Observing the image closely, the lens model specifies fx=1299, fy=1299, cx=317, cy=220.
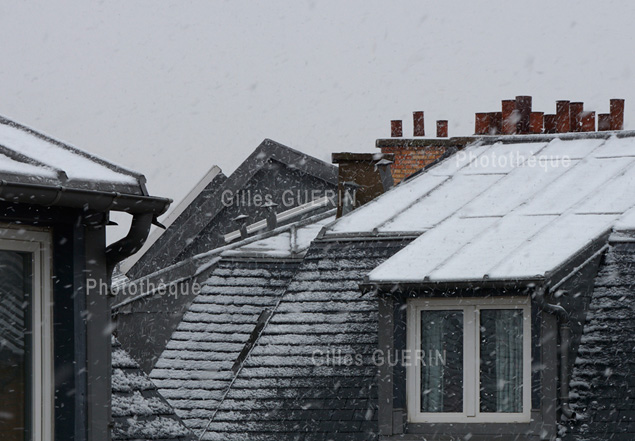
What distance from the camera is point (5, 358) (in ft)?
20.9

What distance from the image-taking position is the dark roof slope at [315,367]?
12617mm

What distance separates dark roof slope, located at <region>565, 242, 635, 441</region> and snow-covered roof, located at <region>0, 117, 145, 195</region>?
579 cm

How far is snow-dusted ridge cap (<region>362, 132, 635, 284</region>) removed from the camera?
38.3ft

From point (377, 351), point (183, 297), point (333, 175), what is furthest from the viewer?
point (333, 175)

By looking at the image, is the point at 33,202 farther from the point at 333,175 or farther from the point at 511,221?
the point at 333,175

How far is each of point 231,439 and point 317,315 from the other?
1.58 m

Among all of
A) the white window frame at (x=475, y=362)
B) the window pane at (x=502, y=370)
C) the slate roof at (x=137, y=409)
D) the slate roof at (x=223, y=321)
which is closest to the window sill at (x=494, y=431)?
the white window frame at (x=475, y=362)

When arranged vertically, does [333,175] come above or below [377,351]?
above

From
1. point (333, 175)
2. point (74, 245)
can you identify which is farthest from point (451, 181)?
point (333, 175)

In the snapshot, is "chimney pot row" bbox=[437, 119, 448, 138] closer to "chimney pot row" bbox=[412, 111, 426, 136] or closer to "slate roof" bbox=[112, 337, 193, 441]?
"chimney pot row" bbox=[412, 111, 426, 136]

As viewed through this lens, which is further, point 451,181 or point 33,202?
point 451,181

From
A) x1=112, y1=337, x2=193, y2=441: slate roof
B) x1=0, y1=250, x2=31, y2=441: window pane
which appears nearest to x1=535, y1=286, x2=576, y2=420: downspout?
x1=112, y1=337, x2=193, y2=441: slate roof

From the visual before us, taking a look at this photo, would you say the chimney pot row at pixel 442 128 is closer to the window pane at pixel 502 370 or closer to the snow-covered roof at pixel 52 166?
the window pane at pixel 502 370

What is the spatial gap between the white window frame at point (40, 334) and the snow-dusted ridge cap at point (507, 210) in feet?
17.4
